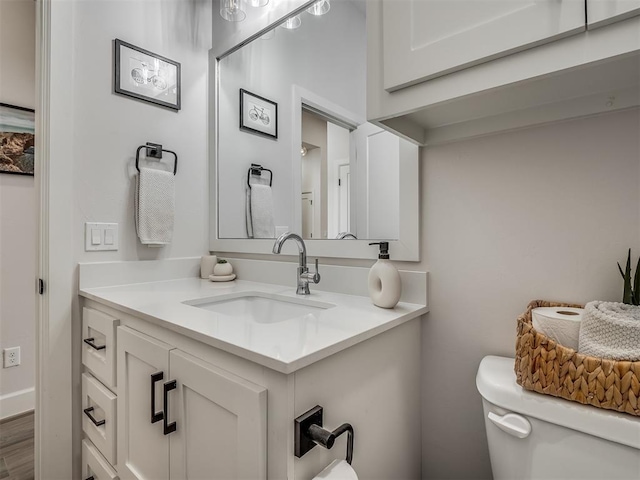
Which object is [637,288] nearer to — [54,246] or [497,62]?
[497,62]

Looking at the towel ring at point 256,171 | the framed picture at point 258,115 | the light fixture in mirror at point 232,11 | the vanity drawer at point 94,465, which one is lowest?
the vanity drawer at point 94,465

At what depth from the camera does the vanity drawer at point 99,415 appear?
1.07m

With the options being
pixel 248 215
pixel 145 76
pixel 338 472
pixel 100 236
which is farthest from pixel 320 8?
pixel 338 472

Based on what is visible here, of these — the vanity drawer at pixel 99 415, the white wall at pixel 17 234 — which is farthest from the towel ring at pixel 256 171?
the white wall at pixel 17 234

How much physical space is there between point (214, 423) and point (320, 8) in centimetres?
143

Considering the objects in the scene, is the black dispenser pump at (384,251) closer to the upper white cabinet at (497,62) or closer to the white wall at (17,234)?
the upper white cabinet at (497,62)

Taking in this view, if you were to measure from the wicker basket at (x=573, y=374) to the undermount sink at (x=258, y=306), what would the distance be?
1.90 ft

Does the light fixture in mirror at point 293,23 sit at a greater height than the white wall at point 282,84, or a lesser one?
greater

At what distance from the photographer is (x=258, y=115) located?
5.26 feet

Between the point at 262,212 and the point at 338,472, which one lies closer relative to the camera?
the point at 338,472

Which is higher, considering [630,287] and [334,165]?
[334,165]

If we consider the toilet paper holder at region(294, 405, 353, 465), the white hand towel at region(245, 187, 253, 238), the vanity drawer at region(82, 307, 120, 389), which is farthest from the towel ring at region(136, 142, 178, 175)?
the toilet paper holder at region(294, 405, 353, 465)

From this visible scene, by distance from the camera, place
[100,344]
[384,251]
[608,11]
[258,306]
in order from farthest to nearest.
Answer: [258,306] < [100,344] < [384,251] < [608,11]

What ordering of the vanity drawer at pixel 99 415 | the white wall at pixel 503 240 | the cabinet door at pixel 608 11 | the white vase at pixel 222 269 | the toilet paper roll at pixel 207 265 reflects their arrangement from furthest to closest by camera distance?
the toilet paper roll at pixel 207 265 → the white vase at pixel 222 269 → the vanity drawer at pixel 99 415 → the white wall at pixel 503 240 → the cabinet door at pixel 608 11
